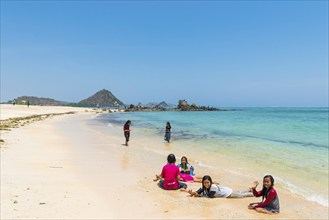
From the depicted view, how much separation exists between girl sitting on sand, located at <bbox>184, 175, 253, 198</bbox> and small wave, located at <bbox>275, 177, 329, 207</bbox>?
226 centimetres

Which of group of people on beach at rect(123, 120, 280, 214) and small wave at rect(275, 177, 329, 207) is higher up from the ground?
group of people on beach at rect(123, 120, 280, 214)

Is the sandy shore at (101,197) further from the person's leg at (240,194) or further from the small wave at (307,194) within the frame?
the small wave at (307,194)

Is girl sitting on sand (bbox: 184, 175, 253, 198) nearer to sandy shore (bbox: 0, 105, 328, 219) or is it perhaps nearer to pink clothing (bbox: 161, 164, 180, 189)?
sandy shore (bbox: 0, 105, 328, 219)

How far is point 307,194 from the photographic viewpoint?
10.8 metres

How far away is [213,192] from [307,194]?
3768 mm

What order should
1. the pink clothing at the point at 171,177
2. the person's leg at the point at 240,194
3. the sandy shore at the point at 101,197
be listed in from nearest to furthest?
the sandy shore at the point at 101,197 < the person's leg at the point at 240,194 < the pink clothing at the point at 171,177

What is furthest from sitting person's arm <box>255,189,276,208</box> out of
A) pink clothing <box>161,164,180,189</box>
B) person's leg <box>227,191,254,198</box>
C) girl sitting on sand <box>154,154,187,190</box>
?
pink clothing <box>161,164,180,189</box>

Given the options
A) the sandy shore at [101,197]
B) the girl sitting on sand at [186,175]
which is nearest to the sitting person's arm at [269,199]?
the sandy shore at [101,197]

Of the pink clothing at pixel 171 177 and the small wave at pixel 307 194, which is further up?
the pink clothing at pixel 171 177

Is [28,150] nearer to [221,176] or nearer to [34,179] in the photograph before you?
[34,179]

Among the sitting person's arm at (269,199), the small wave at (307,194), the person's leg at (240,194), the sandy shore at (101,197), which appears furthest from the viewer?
the small wave at (307,194)

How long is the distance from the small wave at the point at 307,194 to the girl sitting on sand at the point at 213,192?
2258mm

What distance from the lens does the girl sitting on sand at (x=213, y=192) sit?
973 cm

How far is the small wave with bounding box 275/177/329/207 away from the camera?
10.1m
